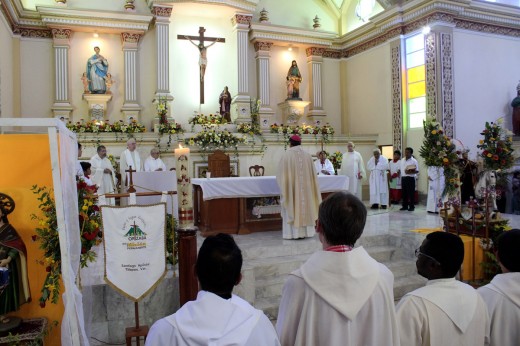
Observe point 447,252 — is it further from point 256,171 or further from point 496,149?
point 256,171

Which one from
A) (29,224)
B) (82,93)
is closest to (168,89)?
(82,93)

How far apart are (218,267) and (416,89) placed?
12.0 m

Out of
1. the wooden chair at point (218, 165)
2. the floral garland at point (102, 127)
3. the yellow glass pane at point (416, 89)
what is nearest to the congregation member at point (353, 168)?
the yellow glass pane at point (416, 89)

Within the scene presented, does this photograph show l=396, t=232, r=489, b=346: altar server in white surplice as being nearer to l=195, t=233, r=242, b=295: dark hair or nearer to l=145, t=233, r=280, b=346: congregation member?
l=145, t=233, r=280, b=346: congregation member

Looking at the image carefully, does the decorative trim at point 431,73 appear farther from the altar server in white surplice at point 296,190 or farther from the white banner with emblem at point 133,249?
the white banner with emblem at point 133,249

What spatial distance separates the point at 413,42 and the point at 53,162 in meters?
11.5

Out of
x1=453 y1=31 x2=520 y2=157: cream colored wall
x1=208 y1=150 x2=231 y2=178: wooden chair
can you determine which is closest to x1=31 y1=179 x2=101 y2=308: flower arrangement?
x1=208 y1=150 x2=231 y2=178: wooden chair

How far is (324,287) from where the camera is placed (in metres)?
1.82

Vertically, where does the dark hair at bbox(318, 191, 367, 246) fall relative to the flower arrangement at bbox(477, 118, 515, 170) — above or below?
below

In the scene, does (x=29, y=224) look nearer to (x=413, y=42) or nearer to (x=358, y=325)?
(x=358, y=325)

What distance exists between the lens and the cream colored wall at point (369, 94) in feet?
43.9

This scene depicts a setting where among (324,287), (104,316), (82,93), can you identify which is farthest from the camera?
(82,93)

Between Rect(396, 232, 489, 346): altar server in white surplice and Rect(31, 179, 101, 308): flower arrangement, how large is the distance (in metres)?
2.80

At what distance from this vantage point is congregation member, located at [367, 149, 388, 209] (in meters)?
11.1
